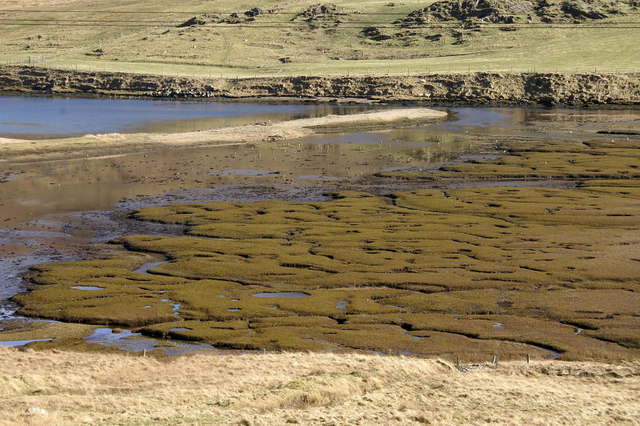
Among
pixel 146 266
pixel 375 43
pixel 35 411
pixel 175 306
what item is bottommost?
pixel 375 43

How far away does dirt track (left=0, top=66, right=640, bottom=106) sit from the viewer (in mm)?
137375

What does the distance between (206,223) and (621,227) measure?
24.8 m

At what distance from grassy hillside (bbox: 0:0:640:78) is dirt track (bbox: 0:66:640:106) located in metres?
7.00

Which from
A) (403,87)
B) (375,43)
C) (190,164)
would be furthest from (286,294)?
(375,43)

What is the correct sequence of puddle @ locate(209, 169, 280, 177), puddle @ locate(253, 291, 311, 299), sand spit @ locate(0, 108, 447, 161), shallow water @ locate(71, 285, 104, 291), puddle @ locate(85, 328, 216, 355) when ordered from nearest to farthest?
puddle @ locate(85, 328, 216, 355) → puddle @ locate(253, 291, 311, 299) → shallow water @ locate(71, 285, 104, 291) → puddle @ locate(209, 169, 280, 177) → sand spit @ locate(0, 108, 447, 161)

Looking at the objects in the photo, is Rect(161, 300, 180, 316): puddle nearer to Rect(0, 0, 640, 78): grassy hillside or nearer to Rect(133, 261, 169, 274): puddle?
Rect(133, 261, 169, 274): puddle

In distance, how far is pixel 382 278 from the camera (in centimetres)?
4175

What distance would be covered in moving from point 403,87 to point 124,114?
46.5 m

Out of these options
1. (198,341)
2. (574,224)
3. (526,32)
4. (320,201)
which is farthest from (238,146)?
(526,32)

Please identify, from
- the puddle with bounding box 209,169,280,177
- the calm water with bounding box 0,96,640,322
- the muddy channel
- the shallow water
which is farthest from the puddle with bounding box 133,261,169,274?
the puddle with bounding box 209,169,280,177

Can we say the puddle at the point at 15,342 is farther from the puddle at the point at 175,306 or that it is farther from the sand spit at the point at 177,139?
the sand spit at the point at 177,139

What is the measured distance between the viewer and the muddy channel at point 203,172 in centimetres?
5088

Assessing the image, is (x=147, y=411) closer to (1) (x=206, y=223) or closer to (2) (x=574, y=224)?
(1) (x=206, y=223)

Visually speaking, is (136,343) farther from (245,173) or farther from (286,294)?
(245,173)
